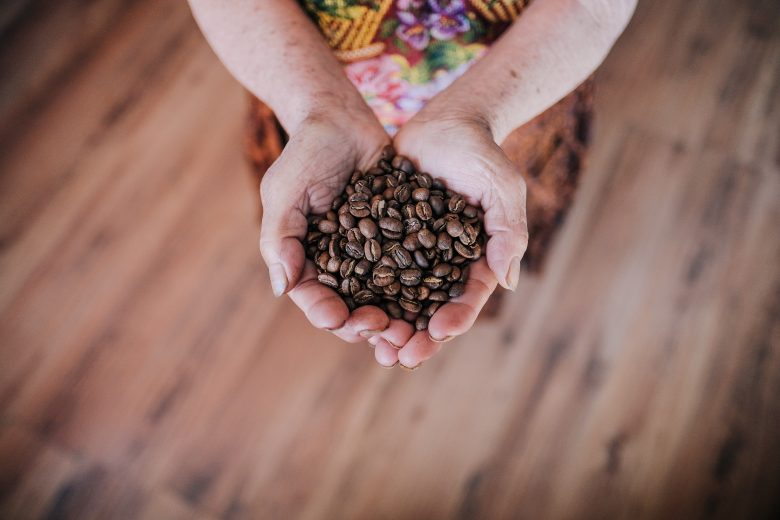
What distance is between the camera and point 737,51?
2.52 m

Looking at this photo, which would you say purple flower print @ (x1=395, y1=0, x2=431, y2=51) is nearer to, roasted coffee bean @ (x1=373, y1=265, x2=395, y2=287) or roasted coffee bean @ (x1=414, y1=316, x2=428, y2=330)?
roasted coffee bean @ (x1=373, y1=265, x2=395, y2=287)

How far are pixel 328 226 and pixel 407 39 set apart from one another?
1.59 ft

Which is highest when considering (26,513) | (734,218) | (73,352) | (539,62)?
(539,62)

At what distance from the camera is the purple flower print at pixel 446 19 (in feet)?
4.08

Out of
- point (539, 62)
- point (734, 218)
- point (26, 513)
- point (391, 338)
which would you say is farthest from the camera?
point (734, 218)

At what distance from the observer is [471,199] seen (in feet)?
4.17

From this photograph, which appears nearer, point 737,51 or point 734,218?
point 734,218

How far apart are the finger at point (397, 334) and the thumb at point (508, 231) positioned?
22 centimetres

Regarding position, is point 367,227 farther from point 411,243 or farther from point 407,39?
point 407,39

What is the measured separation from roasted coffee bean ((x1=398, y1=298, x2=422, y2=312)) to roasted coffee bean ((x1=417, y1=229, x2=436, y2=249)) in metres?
0.13

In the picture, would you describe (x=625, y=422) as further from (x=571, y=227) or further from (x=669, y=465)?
(x=571, y=227)

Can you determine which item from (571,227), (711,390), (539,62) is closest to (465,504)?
(711,390)

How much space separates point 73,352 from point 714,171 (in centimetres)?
267

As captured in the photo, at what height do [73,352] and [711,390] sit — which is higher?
[73,352]
